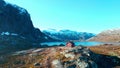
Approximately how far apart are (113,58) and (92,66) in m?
20.7

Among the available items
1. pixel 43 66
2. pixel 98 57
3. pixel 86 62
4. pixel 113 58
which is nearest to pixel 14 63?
pixel 43 66

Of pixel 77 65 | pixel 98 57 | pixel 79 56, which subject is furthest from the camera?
pixel 98 57

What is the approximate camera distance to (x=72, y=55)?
85.8 meters

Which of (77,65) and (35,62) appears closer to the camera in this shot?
(77,65)

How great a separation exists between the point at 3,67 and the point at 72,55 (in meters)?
27.3

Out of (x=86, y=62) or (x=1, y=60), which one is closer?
(x=86, y=62)

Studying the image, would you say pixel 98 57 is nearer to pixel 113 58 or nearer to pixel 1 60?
pixel 113 58

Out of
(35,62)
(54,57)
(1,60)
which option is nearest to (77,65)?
(54,57)

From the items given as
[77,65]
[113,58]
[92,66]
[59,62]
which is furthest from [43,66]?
[113,58]

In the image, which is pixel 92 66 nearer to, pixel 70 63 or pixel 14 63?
pixel 70 63

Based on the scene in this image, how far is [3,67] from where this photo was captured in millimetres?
82875

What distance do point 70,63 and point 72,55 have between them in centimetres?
638

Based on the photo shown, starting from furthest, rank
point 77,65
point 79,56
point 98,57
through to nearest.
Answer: point 98,57 < point 79,56 < point 77,65

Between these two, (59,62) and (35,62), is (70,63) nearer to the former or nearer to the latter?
(59,62)
